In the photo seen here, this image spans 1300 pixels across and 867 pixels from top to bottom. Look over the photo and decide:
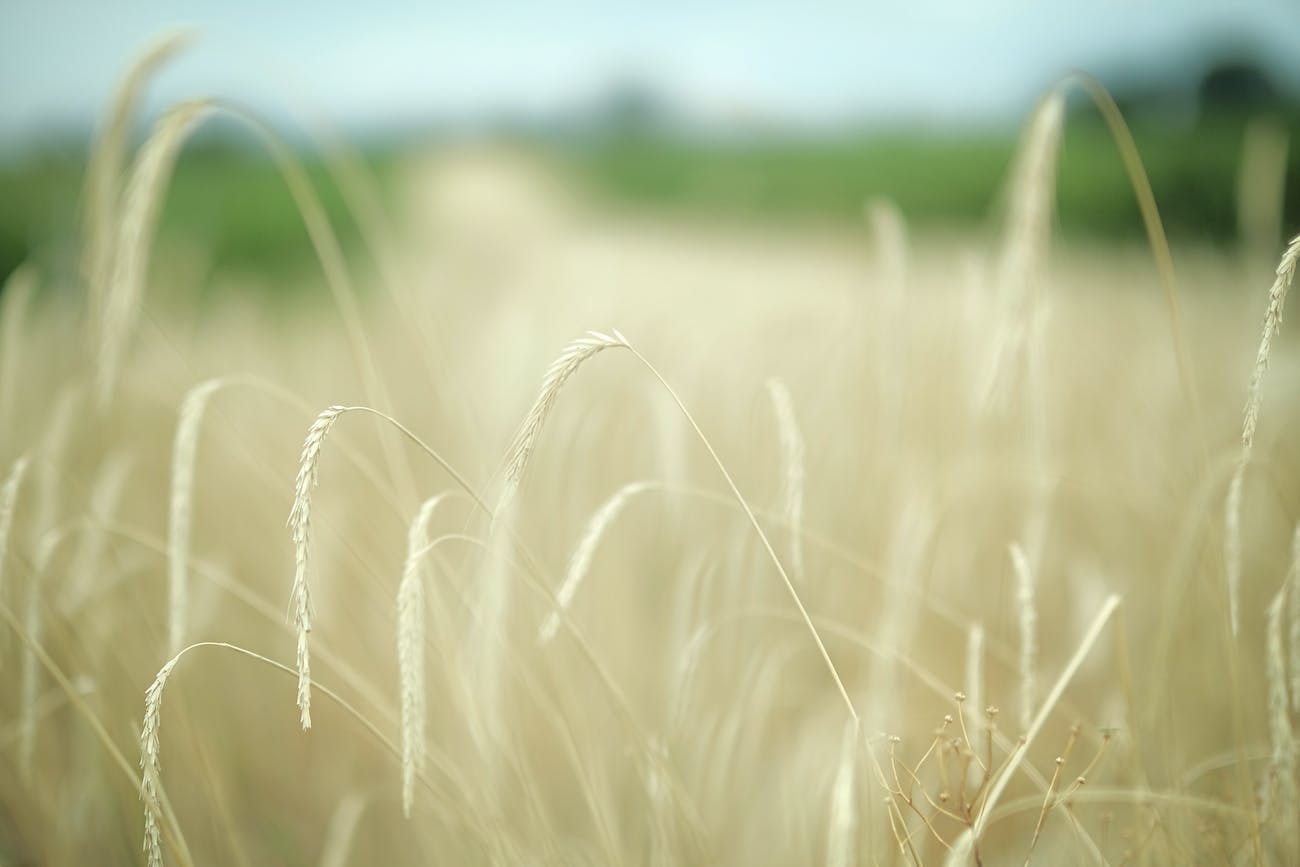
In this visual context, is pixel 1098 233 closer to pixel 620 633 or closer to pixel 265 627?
pixel 620 633

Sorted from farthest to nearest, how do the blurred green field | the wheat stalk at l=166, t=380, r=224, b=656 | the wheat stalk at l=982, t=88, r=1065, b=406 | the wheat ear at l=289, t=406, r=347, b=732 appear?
the blurred green field
the wheat stalk at l=982, t=88, r=1065, b=406
the wheat stalk at l=166, t=380, r=224, b=656
the wheat ear at l=289, t=406, r=347, b=732

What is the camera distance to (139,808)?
2.06ft

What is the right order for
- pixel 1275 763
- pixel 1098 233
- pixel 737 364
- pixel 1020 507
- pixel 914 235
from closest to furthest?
1. pixel 1275 763
2. pixel 1020 507
3. pixel 737 364
4. pixel 1098 233
5. pixel 914 235

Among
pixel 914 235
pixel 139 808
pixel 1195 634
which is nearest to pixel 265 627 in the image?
pixel 139 808

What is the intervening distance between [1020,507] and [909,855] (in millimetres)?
858

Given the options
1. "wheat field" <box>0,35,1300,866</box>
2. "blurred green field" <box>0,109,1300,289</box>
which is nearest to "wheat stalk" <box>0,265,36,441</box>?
"wheat field" <box>0,35,1300,866</box>

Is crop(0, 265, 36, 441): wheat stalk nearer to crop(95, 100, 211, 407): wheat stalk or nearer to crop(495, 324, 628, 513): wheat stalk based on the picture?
crop(95, 100, 211, 407): wheat stalk

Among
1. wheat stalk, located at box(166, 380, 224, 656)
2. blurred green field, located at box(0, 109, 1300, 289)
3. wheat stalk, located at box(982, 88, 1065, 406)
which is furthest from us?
blurred green field, located at box(0, 109, 1300, 289)

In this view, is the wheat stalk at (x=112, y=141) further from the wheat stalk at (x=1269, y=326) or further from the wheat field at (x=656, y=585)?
the wheat stalk at (x=1269, y=326)

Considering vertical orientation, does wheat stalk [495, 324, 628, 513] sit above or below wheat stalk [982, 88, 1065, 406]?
below

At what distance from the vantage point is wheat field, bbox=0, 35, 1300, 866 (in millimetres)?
448

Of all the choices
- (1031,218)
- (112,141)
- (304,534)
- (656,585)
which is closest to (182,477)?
(304,534)

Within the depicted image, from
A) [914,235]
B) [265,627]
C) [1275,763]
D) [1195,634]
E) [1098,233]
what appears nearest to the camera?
[1275,763]

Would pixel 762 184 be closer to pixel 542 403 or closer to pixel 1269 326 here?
pixel 1269 326
